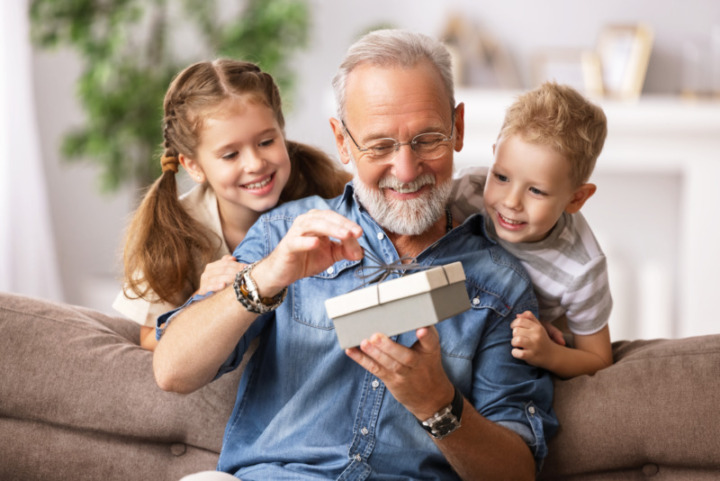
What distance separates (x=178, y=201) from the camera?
1979 mm

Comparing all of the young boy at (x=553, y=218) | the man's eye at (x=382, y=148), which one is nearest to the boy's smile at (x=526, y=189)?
the young boy at (x=553, y=218)

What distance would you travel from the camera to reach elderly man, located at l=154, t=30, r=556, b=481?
5.07ft

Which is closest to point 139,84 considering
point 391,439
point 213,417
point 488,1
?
point 488,1

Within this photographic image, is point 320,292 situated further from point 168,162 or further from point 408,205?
point 168,162

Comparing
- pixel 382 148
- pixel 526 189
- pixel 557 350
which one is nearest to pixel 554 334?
pixel 557 350

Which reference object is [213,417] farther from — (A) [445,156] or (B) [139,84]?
(B) [139,84]

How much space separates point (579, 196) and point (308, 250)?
2.00 feet

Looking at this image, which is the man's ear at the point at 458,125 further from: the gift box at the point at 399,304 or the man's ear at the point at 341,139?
the gift box at the point at 399,304

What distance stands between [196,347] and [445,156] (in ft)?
1.90

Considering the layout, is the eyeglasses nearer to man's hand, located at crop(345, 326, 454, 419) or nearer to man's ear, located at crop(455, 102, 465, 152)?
man's ear, located at crop(455, 102, 465, 152)

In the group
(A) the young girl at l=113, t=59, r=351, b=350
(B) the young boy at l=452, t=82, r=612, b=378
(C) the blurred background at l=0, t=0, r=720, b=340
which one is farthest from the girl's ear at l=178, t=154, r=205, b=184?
(C) the blurred background at l=0, t=0, r=720, b=340

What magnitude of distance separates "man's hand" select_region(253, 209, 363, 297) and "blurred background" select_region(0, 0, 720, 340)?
2527 mm

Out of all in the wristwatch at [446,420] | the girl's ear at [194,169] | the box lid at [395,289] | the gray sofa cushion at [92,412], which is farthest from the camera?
the girl's ear at [194,169]

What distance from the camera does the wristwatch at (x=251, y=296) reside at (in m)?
1.46
